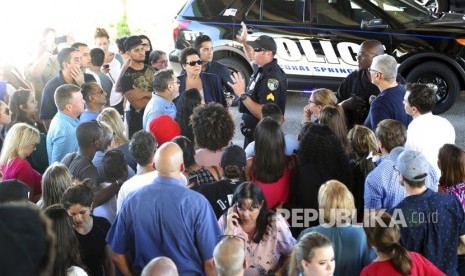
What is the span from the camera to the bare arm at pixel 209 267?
484 centimetres

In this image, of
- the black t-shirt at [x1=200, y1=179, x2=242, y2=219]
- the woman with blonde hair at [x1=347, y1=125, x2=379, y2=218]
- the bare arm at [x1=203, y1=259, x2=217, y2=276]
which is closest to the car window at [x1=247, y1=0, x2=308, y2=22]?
the woman with blonde hair at [x1=347, y1=125, x2=379, y2=218]

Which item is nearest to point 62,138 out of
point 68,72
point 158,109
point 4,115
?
point 4,115

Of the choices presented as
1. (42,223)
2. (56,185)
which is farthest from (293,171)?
(42,223)

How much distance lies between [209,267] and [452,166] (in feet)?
6.03

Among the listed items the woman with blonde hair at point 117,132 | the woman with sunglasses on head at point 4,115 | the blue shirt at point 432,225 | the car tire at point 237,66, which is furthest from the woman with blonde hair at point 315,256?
the car tire at point 237,66

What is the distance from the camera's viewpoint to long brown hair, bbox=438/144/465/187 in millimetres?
5480

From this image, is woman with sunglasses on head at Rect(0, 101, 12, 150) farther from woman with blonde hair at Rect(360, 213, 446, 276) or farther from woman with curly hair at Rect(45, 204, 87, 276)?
woman with blonde hair at Rect(360, 213, 446, 276)

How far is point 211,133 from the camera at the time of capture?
20.2 feet

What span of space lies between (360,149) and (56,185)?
2.34m

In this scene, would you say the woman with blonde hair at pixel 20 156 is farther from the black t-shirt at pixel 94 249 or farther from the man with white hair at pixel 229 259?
the man with white hair at pixel 229 259

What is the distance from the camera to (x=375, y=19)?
1195 centimetres

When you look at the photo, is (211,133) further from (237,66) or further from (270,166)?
(237,66)

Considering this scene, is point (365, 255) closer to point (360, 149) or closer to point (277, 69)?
point (360, 149)

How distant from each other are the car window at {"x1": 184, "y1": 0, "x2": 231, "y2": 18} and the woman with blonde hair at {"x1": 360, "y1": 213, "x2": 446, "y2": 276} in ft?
27.5
